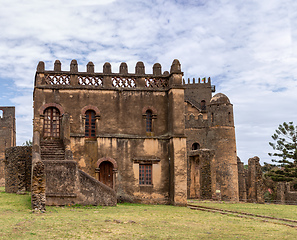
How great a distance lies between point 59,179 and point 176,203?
24.7 ft

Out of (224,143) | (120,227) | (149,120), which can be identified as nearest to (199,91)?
(224,143)

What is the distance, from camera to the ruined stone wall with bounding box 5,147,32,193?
22516mm

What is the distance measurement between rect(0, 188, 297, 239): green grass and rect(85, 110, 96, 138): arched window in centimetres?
755

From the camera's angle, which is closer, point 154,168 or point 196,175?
point 154,168

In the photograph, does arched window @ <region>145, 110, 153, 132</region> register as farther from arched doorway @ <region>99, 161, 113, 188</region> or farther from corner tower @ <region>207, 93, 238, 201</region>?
corner tower @ <region>207, 93, 238, 201</region>

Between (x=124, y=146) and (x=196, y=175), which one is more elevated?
(x=124, y=146)

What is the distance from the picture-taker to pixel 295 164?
Result: 1586 inches

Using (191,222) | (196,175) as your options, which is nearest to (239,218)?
(191,222)

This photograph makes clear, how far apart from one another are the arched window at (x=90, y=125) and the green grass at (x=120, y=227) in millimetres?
7547

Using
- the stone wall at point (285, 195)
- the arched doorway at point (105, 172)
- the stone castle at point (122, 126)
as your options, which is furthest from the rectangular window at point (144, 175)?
the stone wall at point (285, 195)

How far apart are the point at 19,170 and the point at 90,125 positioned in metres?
5.12

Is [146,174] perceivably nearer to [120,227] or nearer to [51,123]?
[51,123]

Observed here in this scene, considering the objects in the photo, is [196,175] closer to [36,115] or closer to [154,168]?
[154,168]

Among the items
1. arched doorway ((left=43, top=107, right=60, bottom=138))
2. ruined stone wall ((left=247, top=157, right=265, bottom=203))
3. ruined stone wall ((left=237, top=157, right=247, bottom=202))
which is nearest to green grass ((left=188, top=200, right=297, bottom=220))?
ruined stone wall ((left=247, top=157, right=265, bottom=203))
